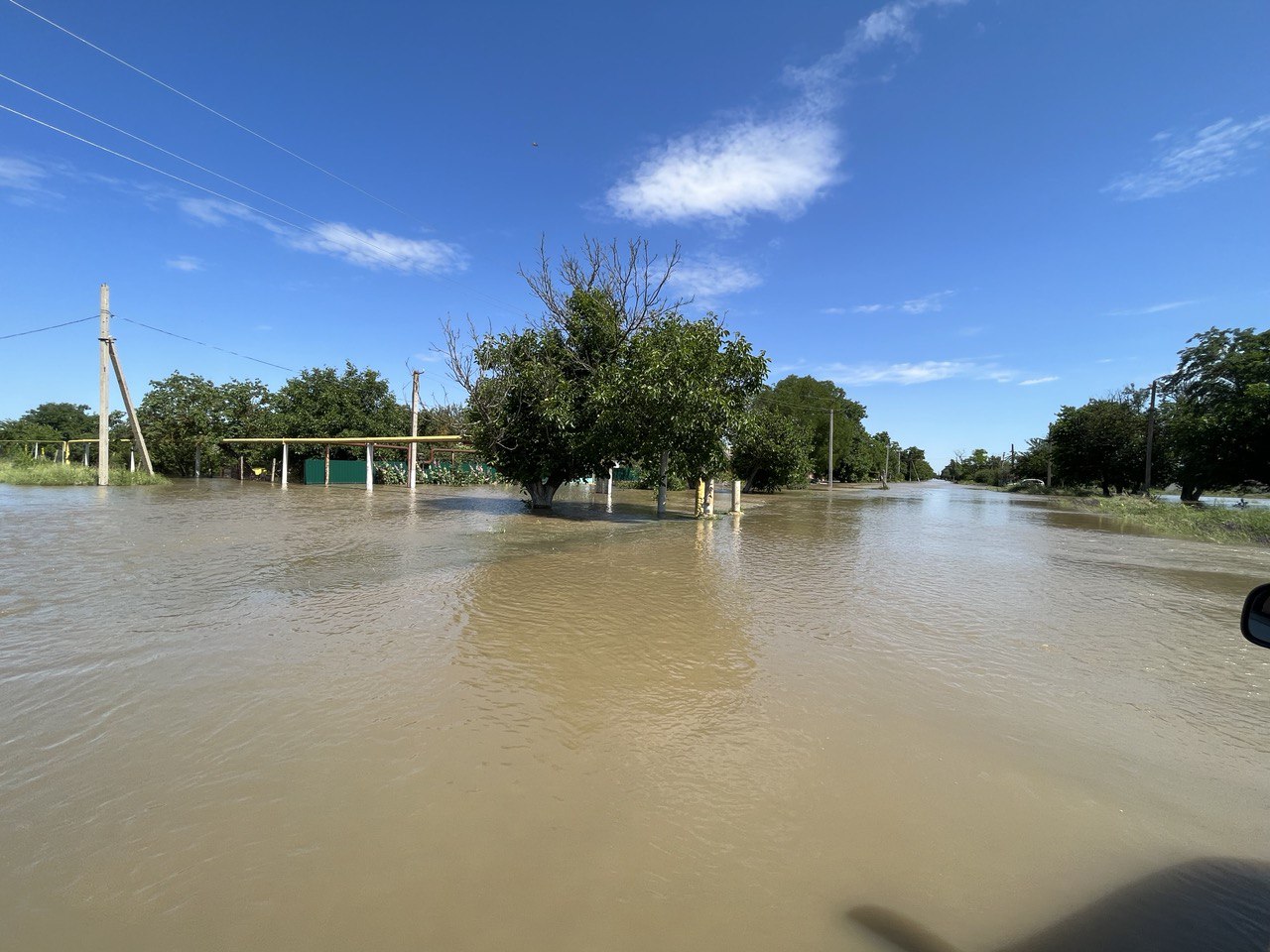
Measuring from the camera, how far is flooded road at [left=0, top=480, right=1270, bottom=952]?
6.68ft

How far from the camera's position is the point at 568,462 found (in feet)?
61.7

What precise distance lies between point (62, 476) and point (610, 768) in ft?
114

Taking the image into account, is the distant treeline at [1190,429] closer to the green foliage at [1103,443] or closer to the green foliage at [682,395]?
the green foliage at [1103,443]

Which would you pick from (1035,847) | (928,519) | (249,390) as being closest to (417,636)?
(1035,847)

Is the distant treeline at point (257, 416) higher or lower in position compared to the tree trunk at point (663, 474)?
higher

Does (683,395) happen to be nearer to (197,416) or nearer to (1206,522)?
(1206,522)

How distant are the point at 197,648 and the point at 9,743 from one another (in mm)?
1571

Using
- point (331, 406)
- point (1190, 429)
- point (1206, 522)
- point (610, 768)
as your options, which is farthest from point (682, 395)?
point (331, 406)

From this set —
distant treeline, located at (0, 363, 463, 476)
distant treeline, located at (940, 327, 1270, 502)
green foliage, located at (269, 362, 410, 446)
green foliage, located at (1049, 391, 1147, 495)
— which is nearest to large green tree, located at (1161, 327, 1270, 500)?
distant treeline, located at (940, 327, 1270, 502)

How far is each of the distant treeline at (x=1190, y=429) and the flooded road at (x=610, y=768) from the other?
20.8 m

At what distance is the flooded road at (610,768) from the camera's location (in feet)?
6.68

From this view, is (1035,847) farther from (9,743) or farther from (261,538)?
(261,538)

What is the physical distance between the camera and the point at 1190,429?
76.0 feet

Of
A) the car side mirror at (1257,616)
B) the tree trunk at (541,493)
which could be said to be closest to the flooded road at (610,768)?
the car side mirror at (1257,616)
